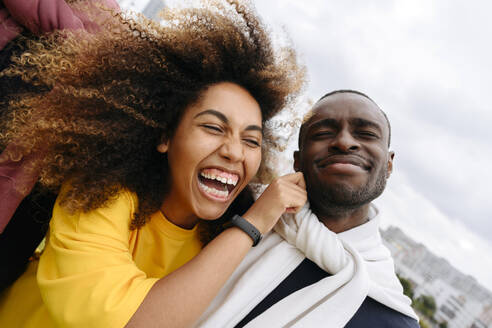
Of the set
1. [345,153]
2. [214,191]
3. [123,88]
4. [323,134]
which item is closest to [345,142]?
[345,153]

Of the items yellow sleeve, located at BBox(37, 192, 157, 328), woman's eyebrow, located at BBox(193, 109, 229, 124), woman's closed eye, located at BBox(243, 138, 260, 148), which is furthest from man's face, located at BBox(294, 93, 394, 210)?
yellow sleeve, located at BBox(37, 192, 157, 328)

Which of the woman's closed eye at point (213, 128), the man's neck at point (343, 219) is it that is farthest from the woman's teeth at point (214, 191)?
the man's neck at point (343, 219)

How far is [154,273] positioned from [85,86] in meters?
1.19

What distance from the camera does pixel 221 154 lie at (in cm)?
156

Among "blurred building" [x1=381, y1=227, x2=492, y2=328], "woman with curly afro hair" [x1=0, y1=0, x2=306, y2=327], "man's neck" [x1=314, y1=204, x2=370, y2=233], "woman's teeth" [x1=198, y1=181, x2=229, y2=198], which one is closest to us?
"woman with curly afro hair" [x1=0, y1=0, x2=306, y2=327]

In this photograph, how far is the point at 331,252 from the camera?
166 cm

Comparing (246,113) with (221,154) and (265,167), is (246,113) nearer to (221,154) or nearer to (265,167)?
(221,154)

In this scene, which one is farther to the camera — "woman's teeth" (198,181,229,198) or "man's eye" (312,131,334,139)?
"man's eye" (312,131,334,139)

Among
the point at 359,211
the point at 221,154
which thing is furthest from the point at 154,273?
the point at 359,211

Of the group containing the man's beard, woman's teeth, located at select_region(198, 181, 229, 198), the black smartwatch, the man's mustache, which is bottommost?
the black smartwatch

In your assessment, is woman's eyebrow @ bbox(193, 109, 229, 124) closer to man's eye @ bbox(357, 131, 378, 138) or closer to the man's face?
the man's face

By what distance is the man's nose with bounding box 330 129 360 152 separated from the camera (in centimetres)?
196

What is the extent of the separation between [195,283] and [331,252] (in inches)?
34.6

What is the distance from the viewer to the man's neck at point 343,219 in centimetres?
204
